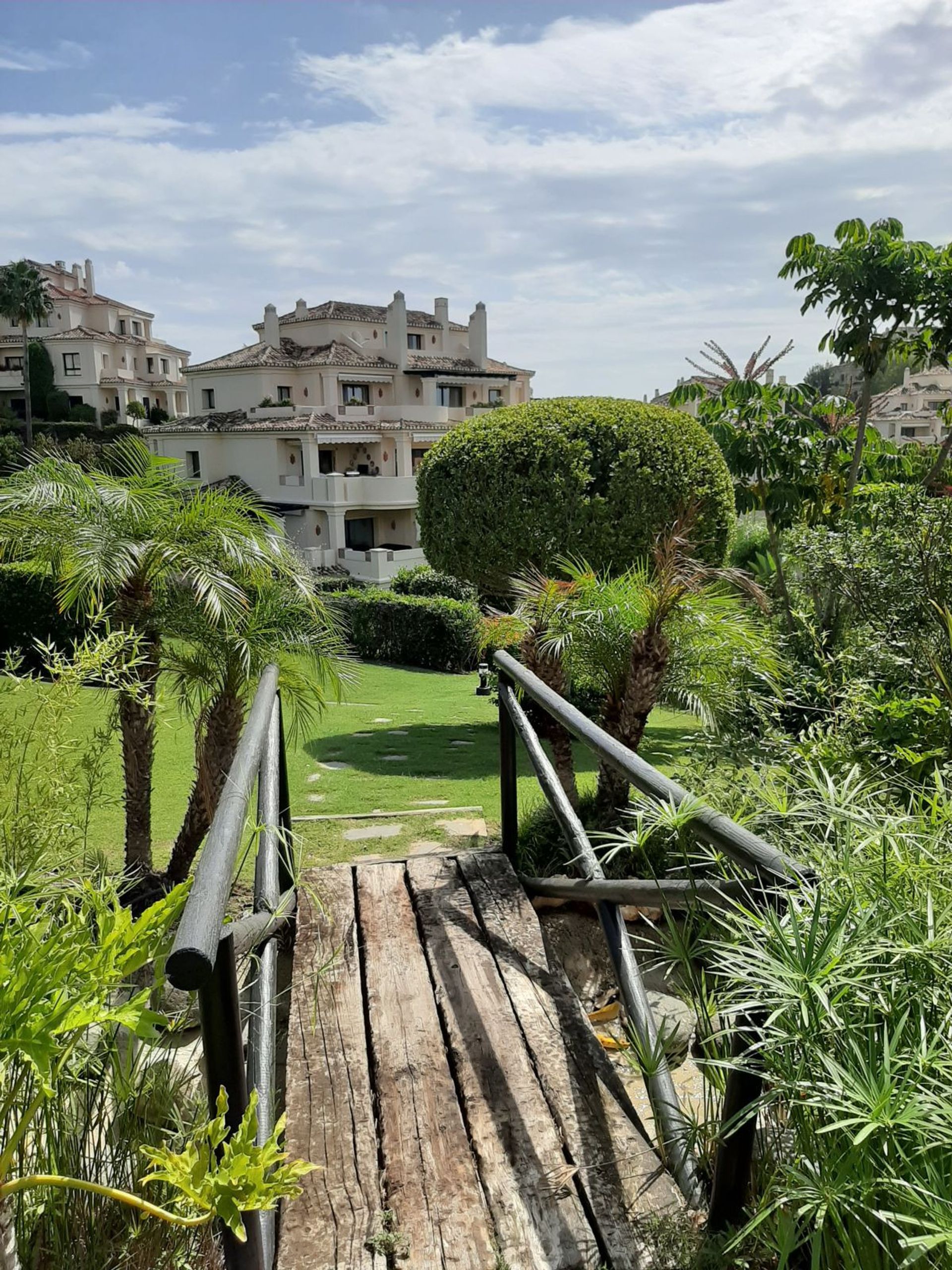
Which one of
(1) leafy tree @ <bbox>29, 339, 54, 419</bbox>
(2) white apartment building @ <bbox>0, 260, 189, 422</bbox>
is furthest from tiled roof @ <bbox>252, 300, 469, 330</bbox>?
(1) leafy tree @ <bbox>29, 339, 54, 419</bbox>

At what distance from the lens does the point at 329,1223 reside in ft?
6.23

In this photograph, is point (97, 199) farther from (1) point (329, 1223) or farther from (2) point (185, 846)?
(1) point (329, 1223)

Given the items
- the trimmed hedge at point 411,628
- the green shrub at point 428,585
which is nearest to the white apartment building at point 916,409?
the green shrub at point 428,585

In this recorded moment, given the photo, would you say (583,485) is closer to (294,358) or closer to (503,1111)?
(503,1111)

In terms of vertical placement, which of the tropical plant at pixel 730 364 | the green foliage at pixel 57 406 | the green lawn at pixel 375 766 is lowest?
the green lawn at pixel 375 766

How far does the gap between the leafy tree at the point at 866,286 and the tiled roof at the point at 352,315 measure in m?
39.4

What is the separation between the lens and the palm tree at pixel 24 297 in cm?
5147

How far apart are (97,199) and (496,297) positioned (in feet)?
127

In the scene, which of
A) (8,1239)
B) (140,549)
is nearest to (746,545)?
(140,549)

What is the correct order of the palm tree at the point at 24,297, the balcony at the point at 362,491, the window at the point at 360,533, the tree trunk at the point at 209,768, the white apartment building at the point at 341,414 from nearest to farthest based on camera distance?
the tree trunk at the point at 209,768 < the balcony at the point at 362,491 < the white apartment building at the point at 341,414 < the window at the point at 360,533 < the palm tree at the point at 24,297

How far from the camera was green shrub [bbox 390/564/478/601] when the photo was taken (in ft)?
64.9

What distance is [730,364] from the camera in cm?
1321

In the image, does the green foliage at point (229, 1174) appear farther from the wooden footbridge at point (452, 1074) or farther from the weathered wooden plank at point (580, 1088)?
the weathered wooden plank at point (580, 1088)

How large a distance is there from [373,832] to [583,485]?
644 centimetres
